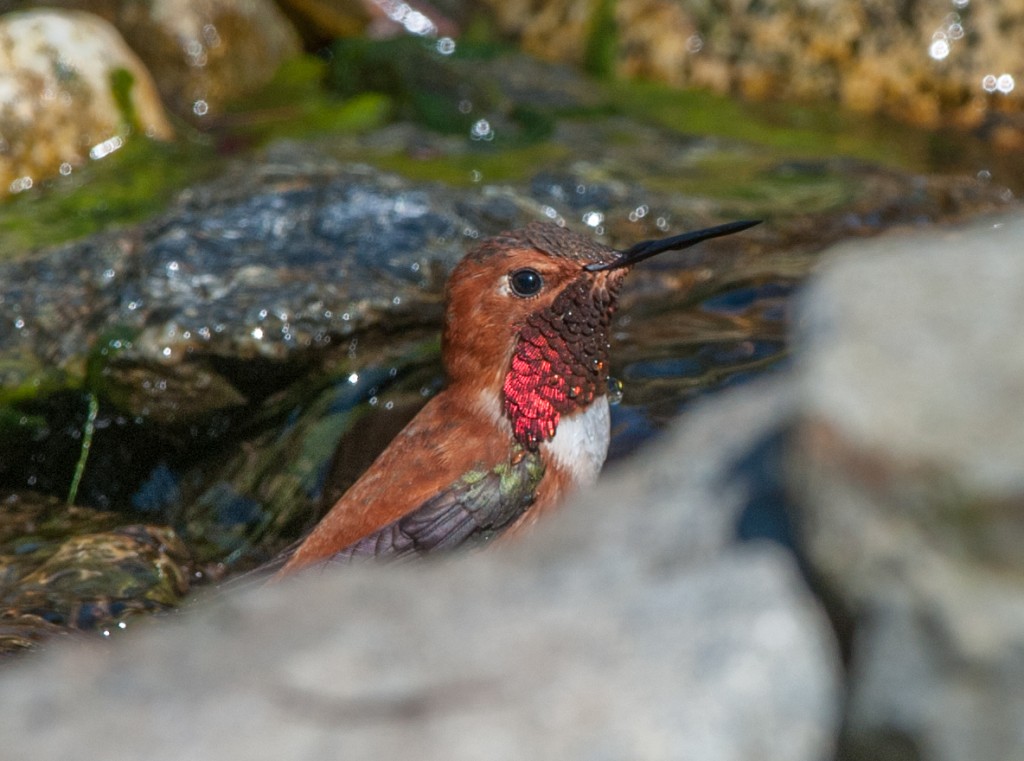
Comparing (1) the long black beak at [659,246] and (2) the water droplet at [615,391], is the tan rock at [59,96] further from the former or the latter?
(1) the long black beak at [659,246]

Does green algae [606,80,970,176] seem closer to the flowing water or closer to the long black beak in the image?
the flowing water

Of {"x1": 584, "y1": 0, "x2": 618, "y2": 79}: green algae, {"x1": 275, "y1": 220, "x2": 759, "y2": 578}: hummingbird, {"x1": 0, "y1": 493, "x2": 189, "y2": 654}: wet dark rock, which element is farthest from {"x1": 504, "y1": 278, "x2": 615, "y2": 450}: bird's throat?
{"x1": 584, "y1": 0, "x2": 618, "y2": 79}: green algae

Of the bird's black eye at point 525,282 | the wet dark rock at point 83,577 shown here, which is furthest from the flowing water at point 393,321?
the bird's black eye at point 525,282

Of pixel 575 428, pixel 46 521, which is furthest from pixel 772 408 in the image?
pixel 46 521

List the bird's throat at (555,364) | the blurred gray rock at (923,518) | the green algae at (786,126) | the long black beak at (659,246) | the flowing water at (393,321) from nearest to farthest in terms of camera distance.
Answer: the blurred gray rock at (923,518) < the bird's throat at (555,364) < the long black beak at (659,246) < the flowing water at (393,321) < the green algae at (786,126)

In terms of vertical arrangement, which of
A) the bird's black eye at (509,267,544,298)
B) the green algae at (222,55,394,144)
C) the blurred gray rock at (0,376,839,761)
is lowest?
the green algae at (222,55,394,144)

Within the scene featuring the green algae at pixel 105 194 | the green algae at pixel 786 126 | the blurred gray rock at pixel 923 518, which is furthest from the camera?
the green algae at pixel 786 126

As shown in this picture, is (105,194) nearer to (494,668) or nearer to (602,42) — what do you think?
(602,42)
